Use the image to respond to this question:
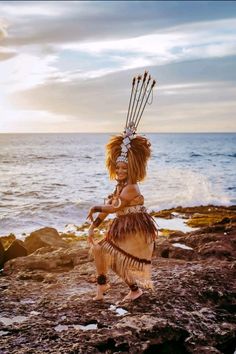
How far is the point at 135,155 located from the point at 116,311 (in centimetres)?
178

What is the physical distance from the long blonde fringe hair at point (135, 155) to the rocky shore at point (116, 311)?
1.43 meters

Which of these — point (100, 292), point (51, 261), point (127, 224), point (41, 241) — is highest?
point (127, 224)

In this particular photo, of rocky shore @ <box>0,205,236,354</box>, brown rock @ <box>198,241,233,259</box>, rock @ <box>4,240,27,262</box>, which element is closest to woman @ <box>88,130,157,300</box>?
rocky shore @ <box>0,205,236,354</box>

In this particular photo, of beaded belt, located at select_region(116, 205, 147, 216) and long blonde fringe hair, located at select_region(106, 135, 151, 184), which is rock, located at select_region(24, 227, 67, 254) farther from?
long blonde fringe hair, located at select_region(106, 135, 151, 184)

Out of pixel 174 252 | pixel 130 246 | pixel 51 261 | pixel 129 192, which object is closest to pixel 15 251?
pixel 51 261

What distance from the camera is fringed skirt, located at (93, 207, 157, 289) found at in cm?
576

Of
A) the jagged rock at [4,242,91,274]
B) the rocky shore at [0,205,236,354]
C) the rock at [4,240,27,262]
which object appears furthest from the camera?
the rock at [4,240,27,262]

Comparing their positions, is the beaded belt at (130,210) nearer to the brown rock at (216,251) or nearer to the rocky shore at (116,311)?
the rocky shore at (116,311)

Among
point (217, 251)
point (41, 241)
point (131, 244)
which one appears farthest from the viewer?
point (41, 241)

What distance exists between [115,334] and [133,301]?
3.13ft

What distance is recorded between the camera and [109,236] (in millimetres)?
5855

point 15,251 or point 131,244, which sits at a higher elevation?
point 131,244

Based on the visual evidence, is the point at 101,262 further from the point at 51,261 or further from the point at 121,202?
the point at 51,261

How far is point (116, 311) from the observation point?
5383mm
